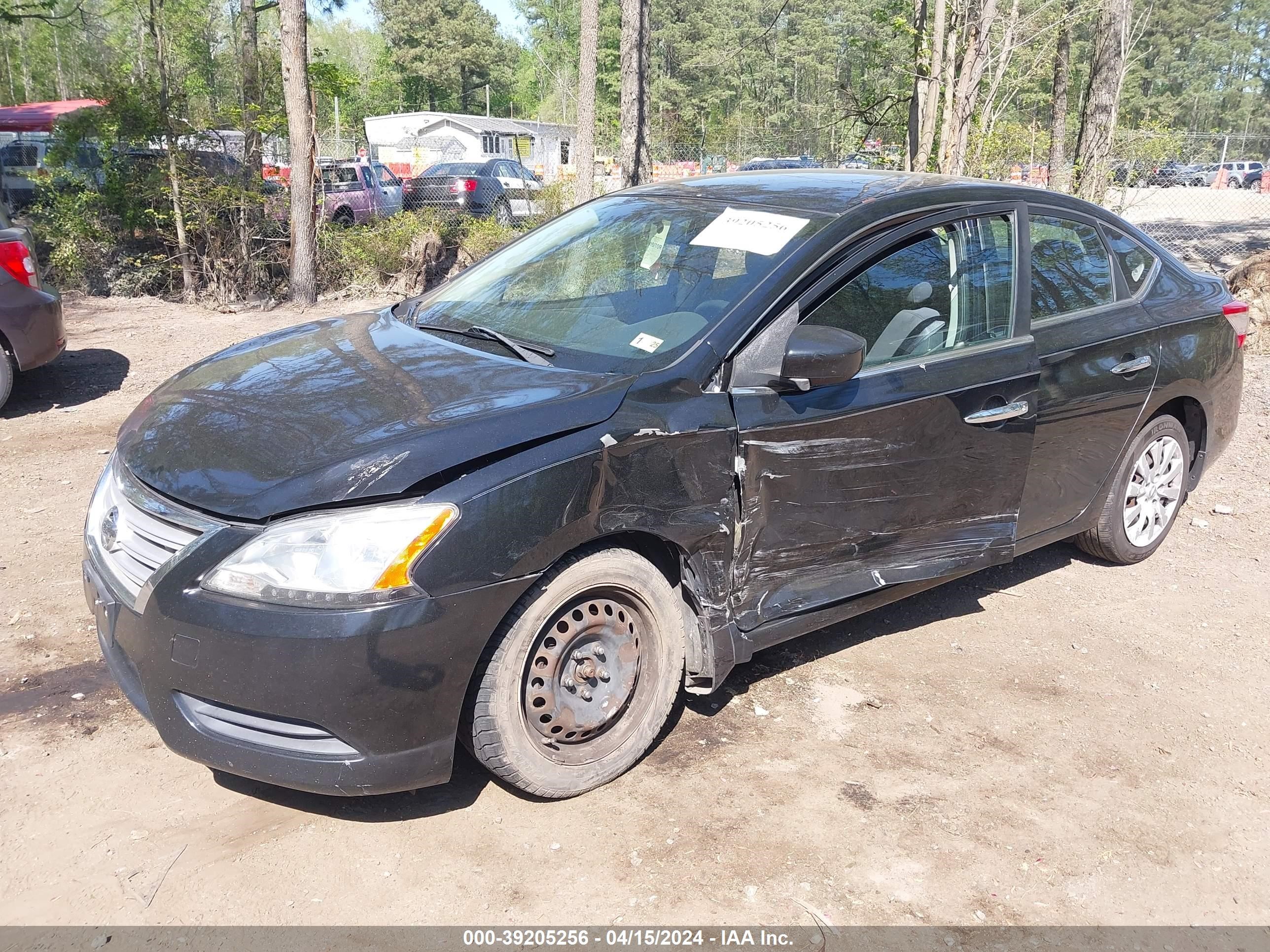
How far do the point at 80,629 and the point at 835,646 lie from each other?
9.96ft

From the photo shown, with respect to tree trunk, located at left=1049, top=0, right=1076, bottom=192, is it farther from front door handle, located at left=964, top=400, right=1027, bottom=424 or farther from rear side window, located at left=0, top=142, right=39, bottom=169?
rear side window, located at left=0, top=142, right=39, bottom=169

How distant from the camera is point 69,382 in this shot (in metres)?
8.47

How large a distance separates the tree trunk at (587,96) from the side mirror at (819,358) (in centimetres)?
1177

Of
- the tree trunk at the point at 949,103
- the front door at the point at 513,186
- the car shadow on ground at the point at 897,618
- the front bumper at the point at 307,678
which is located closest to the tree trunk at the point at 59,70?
the front door at the point at 513,186

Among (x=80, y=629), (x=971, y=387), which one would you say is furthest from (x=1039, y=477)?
(x=80, y=629)

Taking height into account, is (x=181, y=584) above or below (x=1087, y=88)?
below

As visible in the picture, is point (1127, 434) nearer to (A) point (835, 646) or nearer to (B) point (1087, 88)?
(A) point (835, 646)

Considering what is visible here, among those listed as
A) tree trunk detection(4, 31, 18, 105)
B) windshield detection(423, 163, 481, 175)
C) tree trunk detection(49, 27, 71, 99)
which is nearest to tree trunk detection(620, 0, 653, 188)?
windshield detection(423, 163, 481, 175)

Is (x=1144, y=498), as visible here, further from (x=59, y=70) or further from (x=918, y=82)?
(x=59, y=70)

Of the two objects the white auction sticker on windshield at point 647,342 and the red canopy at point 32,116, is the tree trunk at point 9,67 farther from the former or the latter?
the white auction sticker on windshield at point 647,342

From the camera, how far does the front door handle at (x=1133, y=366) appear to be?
4406 millimetres

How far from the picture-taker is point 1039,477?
4148 millimetres

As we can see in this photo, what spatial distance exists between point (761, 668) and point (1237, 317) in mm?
3182

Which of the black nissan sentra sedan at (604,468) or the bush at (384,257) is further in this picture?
the bush at (384,257)
